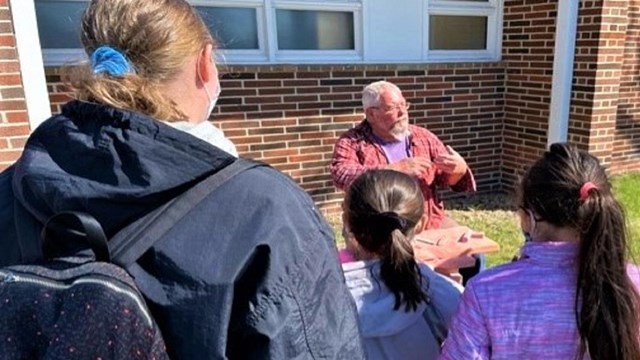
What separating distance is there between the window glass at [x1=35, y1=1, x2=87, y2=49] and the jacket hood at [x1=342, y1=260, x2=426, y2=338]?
10.9ft

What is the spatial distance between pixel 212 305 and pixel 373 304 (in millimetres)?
941

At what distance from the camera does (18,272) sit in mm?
837

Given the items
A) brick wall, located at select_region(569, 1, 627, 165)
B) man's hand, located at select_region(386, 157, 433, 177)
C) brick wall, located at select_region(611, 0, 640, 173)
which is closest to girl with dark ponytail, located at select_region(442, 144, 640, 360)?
man's hand, located at select_region(386, 157, 433, 177)

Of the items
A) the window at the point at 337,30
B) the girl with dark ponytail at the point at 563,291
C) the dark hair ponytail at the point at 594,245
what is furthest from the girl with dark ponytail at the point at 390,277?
the window at the point at 337,30

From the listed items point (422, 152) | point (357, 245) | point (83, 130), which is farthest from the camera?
point (422, 152)

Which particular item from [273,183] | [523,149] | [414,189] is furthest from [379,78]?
[273,183]

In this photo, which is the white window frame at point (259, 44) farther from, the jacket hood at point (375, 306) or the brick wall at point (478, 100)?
the jacket hood at point (375, 306)

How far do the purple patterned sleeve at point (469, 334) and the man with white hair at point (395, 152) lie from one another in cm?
138

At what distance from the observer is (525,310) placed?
1487 millimetres

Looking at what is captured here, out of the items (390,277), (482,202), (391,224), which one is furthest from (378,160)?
(482,202)

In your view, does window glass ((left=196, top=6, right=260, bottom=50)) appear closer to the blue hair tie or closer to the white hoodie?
the white hoodie

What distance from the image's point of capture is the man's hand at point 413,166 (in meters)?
2.85

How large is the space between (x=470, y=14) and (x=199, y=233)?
18.8 feet

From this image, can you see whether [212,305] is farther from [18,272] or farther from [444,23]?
[444,23]
